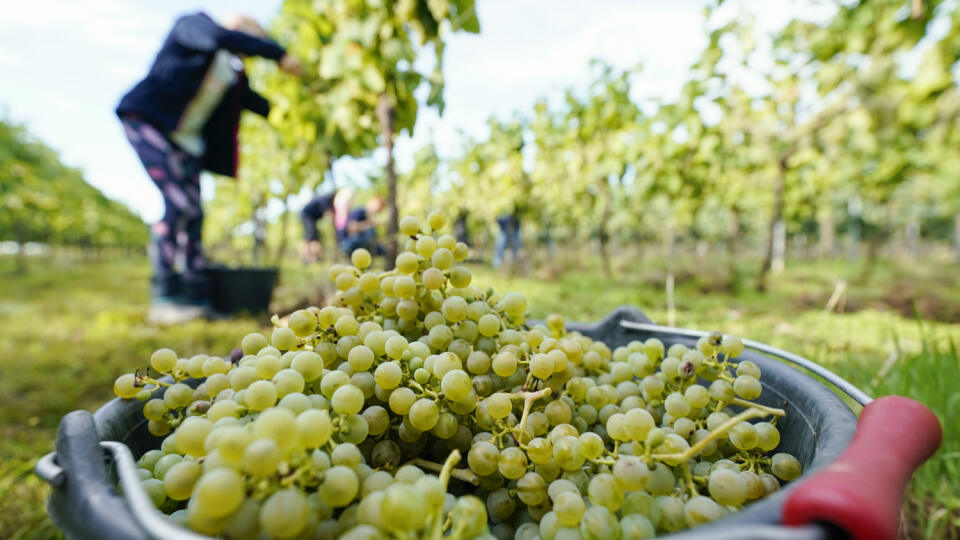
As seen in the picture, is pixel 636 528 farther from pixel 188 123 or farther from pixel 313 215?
pixel 313 215

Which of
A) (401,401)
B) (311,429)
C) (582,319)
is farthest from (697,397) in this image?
(582,319)

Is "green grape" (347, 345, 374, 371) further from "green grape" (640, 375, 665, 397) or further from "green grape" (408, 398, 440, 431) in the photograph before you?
"green grape" (640, 375, 665, 397)

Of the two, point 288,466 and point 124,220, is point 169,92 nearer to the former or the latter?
point 288,466

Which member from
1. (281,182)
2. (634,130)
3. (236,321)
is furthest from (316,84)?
(634,130)

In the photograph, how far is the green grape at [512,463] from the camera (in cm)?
59

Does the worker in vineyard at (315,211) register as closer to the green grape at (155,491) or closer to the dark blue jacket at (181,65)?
the dark blue jacket at (181,65)

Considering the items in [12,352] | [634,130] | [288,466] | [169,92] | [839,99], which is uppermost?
[634,130]

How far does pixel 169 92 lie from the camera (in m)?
2.95

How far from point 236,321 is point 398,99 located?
2207mm

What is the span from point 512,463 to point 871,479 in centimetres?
37

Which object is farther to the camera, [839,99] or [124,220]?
[124,220]

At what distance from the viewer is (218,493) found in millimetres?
423

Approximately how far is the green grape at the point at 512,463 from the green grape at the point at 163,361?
594 millimetres

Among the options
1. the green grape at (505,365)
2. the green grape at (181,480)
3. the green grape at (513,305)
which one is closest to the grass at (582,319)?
the green grape at (513,305)
